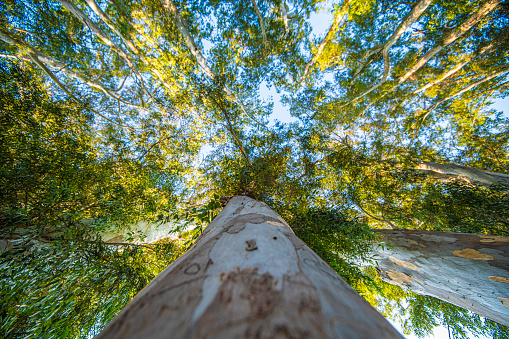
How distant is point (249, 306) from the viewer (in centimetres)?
53

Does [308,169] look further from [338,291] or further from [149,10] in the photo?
[149,10]

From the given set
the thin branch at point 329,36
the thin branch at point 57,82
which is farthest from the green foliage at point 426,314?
the thin branch at point 57,82

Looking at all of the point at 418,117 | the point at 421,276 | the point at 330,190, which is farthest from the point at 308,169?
the point at 418,117

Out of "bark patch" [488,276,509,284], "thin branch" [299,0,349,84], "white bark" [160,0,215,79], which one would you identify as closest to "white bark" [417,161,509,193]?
"bark patch" [488,276,509,284]

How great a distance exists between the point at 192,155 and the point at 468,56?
946cm

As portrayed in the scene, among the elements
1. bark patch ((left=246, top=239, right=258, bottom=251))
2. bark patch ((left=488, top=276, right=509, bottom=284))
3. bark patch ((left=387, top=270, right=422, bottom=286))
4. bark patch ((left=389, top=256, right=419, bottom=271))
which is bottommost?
bark patch ((left=387, top=270, right=422, bottom=286))

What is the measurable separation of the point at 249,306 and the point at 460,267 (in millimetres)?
2996

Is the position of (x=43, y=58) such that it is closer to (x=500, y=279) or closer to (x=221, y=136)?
(x=221, y=136)

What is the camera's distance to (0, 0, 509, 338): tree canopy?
2.42m

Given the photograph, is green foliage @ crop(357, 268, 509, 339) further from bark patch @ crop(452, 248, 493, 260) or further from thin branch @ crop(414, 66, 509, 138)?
thin branch @ crop(414, 66, 509, 138)

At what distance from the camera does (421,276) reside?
2436 millimetres

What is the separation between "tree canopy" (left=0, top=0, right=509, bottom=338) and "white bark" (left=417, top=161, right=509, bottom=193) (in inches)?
2.2

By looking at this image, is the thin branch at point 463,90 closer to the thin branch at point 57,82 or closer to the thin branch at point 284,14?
the thin branch at point 284,14

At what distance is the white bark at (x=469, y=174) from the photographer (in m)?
3.63
